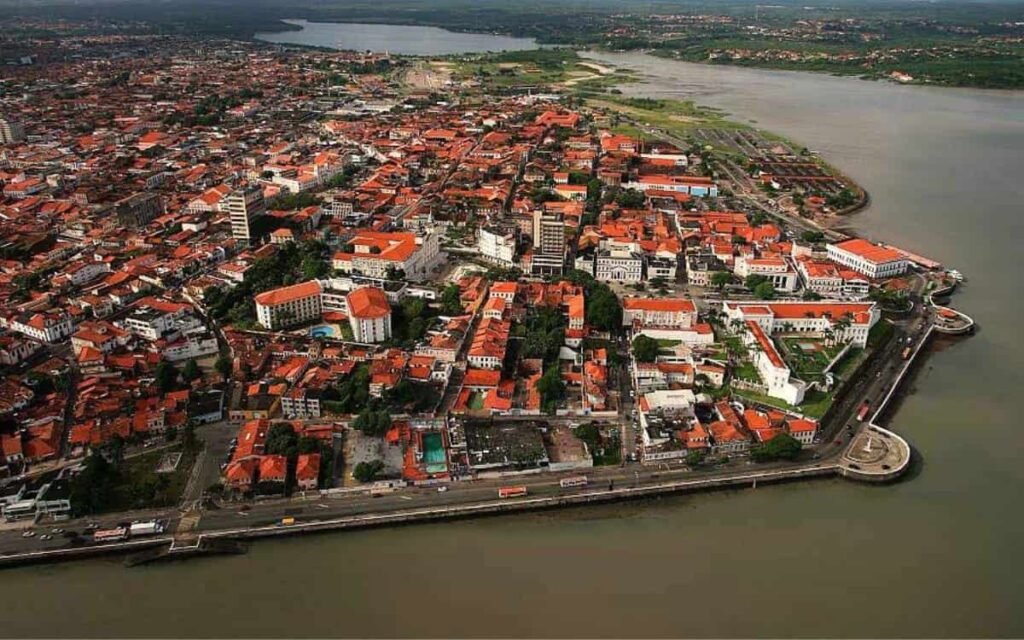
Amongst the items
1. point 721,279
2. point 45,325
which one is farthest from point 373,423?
point 721,279

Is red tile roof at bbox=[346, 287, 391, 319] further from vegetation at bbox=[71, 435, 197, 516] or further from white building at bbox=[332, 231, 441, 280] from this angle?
vegetation at bbox=[71, 435, 197, 516]

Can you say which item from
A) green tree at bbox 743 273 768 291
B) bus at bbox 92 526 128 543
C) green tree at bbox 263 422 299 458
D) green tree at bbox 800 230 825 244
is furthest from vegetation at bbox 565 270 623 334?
bus at bbox 92 526 128 543

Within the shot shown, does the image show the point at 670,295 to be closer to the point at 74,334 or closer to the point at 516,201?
the point at 516,201

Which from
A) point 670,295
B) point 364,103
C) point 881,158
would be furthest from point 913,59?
point 670,295

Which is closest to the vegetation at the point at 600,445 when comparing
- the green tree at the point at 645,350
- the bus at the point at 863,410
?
the green tree at the point at 645,350

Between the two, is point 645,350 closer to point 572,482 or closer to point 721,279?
point 572,482

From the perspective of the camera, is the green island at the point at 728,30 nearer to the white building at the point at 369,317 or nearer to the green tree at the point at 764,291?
the green tree at the point at 764,291
